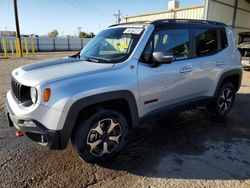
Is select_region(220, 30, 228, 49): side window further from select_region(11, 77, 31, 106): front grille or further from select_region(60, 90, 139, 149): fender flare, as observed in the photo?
select_region(11, 77, 31, 106): front grille

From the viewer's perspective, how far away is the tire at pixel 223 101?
5.15 meters

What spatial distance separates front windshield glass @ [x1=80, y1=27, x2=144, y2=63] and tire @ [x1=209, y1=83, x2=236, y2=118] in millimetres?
2318

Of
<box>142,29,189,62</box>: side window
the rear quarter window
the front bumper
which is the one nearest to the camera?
the front bumper

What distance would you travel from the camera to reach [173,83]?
13.0 feet

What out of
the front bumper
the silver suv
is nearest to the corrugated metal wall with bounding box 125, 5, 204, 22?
the silver suv

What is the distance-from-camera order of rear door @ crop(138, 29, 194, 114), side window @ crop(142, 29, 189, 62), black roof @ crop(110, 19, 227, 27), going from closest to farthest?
rear door @ crop(138, 29, 194, 114) → side window @ crop(142, 29, 189, 62) → black roof @ crop(110, 19, 227, 27)

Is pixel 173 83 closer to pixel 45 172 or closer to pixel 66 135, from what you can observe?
pixel 66 135

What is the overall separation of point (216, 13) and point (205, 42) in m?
9.59

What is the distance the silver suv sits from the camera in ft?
9.49

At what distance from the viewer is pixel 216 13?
1307 cm

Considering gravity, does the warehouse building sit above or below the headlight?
above

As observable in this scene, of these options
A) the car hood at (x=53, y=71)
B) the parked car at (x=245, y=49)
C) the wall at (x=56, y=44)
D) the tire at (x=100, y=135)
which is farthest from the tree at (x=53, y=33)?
the tire at (x=100, y=135)

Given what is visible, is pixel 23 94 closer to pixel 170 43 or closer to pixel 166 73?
pixel 166 73

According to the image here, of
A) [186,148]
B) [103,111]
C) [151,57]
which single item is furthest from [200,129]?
[103,111]
